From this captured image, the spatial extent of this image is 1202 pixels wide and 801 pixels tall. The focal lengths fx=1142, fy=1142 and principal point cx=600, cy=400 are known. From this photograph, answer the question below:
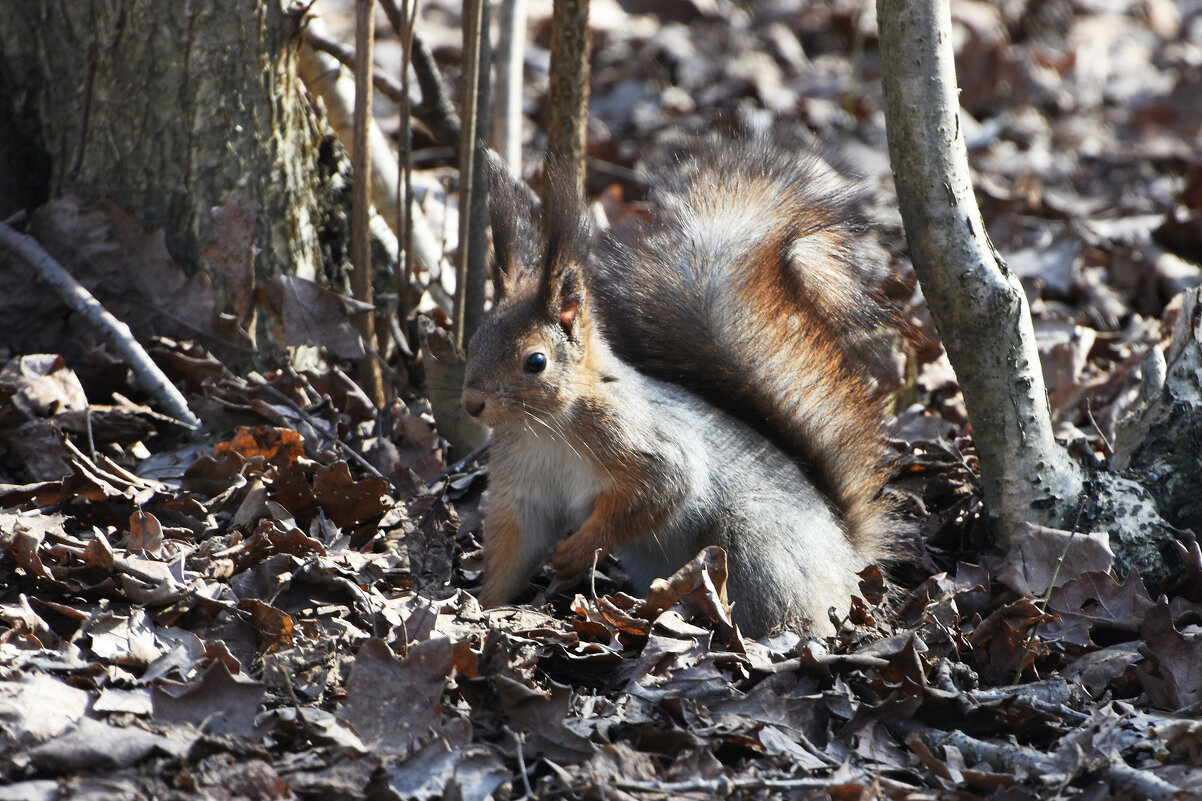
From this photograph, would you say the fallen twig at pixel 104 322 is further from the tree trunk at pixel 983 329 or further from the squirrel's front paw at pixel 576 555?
the tree trunk at pixel 983 329

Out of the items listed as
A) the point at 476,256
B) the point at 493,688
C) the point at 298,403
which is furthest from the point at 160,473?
the point at 493,688

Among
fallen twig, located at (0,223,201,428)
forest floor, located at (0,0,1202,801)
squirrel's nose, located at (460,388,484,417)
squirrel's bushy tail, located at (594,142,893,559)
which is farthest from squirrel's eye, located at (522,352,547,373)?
fallen twig, located at (0,223,201,428)

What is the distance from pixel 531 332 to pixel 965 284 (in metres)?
1.01

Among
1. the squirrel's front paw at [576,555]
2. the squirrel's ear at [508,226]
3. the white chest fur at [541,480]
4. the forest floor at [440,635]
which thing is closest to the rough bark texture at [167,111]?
the forest floor at [440,635]

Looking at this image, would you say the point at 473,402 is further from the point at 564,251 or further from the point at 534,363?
the point at 564,251

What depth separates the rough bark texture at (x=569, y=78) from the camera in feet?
10.6

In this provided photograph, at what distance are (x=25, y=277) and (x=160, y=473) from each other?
0.76m

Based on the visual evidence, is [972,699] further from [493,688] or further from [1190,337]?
[1190,337]

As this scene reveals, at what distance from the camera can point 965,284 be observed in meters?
2.65

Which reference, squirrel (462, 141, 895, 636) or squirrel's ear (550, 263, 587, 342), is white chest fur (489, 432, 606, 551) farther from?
squirrel's ear (550, 263, 587, 342)

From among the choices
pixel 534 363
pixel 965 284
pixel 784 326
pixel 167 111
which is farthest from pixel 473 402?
pixel 167 111

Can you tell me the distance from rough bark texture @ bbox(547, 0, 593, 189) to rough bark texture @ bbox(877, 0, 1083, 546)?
0.98 metres

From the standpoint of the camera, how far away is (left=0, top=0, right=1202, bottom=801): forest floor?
1864 mm

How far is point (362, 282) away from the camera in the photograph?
125 inches
